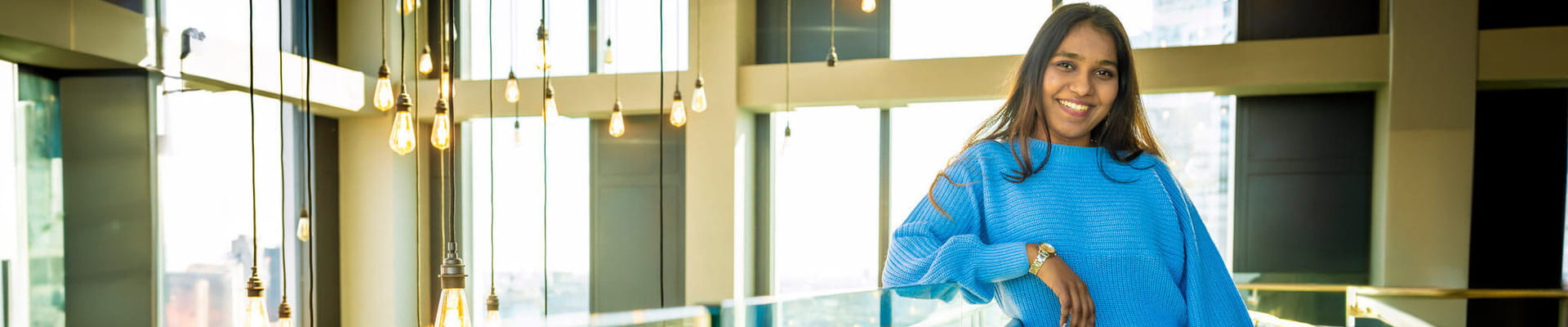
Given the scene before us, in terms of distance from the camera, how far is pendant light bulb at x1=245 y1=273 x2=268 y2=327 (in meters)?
2.60

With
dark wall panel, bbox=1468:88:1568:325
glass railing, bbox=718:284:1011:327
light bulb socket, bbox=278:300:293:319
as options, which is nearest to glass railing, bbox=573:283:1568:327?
glass railing, bbox=718:284:1011:327

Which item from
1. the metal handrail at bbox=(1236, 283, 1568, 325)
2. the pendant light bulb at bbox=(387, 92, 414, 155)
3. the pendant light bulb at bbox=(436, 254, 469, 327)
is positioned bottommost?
the metal handrail at bbox=(1236, 283, 1568, 325)

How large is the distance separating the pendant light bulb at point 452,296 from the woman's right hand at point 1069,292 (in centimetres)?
175

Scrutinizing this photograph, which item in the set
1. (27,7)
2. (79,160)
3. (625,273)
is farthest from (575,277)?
(27,7)

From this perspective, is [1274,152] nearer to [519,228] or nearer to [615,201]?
[615,201]

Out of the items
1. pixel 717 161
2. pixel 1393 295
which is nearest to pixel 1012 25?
pixel 717 161

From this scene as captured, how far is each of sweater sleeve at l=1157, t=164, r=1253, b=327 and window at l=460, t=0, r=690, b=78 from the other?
19.7ft

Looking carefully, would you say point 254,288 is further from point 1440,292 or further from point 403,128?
point 1440,292

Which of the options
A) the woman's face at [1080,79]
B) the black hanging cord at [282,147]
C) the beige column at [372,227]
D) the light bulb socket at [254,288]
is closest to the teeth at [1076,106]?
the woman's face at [1080,79]

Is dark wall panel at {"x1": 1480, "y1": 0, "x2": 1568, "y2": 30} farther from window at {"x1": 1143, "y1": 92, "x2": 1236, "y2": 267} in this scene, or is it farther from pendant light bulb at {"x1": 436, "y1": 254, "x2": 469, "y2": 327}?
pendant light bulb at {"x1": 436, "y1": 254, "x2": 469, "y2": 327}

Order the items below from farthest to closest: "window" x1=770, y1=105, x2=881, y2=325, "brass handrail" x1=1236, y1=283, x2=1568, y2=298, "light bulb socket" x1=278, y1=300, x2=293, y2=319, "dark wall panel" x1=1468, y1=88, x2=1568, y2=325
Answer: "window" x1=770, y1=105, x2=881, y2=325, "dark wall panel" x1=1468, y1=88, x2=1568, y2=325, "brass handrail" x1=1236, y1=283, x2=1568, y2=298, "light bulb socket" x1=278, y1=300, x2=293, y2=319

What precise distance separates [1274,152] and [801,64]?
3.16m

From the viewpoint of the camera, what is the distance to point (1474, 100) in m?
5.11

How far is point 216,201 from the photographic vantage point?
21.3 feet
